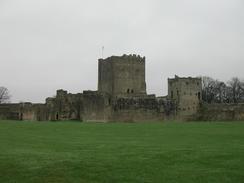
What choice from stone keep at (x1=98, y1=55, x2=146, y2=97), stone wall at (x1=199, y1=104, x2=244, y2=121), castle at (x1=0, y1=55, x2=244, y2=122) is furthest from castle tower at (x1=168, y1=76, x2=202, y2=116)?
stone keep at (x1=98, y1=55, x2=146, y2=97)

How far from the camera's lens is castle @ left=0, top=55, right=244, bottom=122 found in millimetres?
53625

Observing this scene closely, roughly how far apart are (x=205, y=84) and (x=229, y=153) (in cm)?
8496

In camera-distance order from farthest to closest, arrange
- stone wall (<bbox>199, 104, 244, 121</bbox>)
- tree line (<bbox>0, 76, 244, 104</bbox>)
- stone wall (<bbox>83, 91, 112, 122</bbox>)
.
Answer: tree line (<bbox>0, 76, 244, 104</bbox>), stone wall (<bbox>199, 104, 244, 121</bbox>), stone wall (<bbox>83, 91, 112, 122</bbox>)

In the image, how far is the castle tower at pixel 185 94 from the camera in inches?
2499

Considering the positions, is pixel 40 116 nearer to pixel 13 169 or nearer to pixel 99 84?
pixel 99 84

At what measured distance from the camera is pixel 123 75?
6925cm

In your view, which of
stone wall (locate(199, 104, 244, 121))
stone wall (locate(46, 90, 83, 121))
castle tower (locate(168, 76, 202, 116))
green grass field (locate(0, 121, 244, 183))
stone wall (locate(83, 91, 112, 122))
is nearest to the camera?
green grass field (locate(0, 121, 244, 183))

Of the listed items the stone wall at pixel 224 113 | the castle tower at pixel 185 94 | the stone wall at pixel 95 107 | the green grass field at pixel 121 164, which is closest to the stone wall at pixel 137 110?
the stone wall at pixel 95 107

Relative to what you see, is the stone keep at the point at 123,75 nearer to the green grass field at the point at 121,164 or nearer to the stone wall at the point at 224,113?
the stone wall at the point at 224,113

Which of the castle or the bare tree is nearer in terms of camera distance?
the castle

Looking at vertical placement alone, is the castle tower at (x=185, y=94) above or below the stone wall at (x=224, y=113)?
above

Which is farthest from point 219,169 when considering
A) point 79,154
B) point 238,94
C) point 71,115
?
point 238,94

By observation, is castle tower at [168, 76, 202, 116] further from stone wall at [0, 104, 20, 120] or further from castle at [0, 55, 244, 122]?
stone wall at [0, 104, 20, 120]

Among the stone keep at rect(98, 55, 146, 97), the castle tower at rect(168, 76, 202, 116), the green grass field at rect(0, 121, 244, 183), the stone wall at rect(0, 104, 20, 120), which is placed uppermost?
the stone keep at rect(98, 55, 146, 97)
